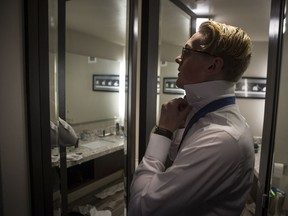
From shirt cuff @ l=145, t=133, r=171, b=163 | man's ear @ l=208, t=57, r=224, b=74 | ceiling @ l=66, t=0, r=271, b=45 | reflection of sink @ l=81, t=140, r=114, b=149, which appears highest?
ceiling @ l=66, t=0, r=271, b=45

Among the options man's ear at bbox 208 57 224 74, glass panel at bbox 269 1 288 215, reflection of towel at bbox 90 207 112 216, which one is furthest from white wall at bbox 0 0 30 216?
glass panel at bbox 269 1 288 215

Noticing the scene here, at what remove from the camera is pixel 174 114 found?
0.90 m

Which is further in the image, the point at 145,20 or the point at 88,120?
the point at 88,120

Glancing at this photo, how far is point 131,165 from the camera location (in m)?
1.52

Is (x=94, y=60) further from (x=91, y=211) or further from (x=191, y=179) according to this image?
(x=191, y=179)

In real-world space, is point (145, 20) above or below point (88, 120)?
above

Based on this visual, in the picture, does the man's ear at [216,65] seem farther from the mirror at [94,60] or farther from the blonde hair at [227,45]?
the mirror at [94,60]

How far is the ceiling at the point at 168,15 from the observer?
1858 millimetres

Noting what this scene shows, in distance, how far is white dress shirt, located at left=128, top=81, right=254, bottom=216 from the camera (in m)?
0.69

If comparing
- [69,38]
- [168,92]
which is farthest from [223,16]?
[69,38]

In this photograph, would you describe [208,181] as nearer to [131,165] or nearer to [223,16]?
[131,165]

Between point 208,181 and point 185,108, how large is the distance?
32 cm

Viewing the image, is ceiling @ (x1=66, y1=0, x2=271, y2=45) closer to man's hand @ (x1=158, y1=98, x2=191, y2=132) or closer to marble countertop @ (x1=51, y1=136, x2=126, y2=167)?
man's hand @ (x1=158, y1=98, x2=191, y2=132)

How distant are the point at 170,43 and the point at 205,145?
1.74 metres
